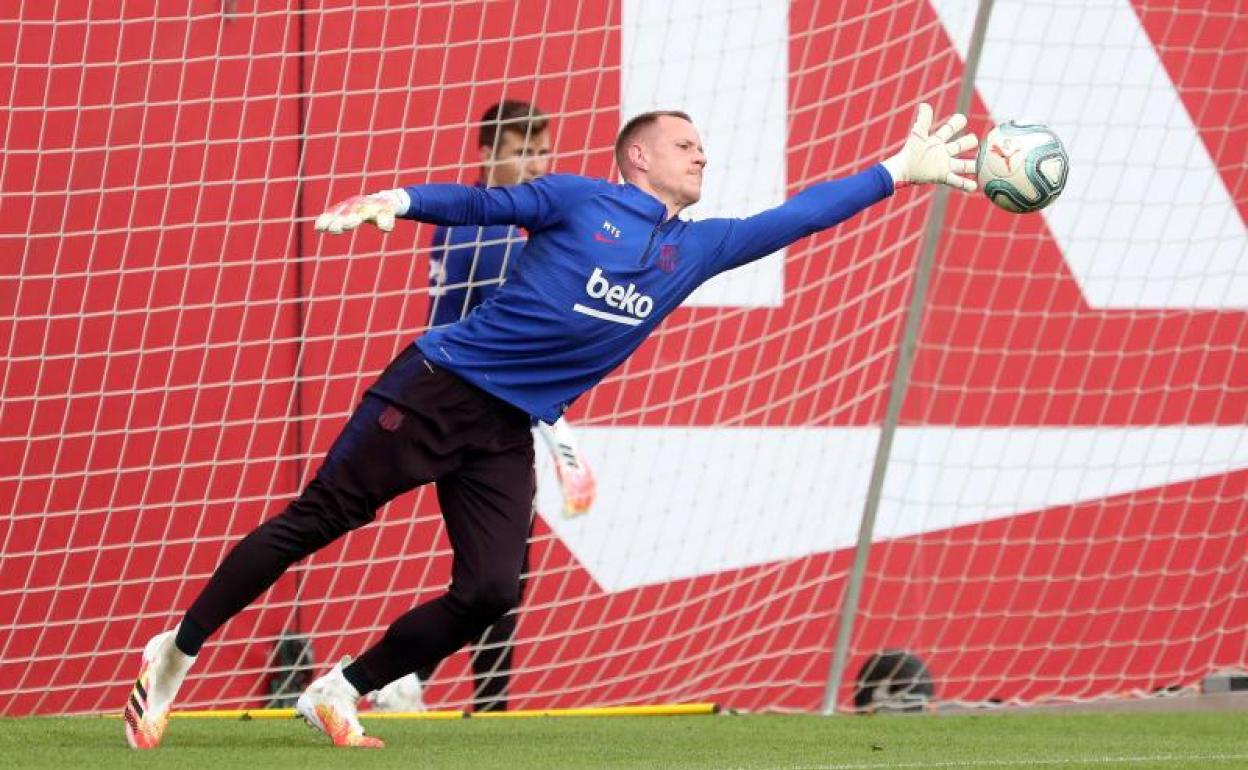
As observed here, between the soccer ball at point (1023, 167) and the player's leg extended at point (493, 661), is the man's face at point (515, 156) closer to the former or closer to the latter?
the player's leg extended at point (493, 661)

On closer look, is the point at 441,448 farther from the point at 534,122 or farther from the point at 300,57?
the point at 300,57

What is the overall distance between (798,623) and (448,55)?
2171 mm

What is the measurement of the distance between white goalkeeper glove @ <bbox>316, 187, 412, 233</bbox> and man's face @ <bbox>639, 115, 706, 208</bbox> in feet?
2.40

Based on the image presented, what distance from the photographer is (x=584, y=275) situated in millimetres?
4801

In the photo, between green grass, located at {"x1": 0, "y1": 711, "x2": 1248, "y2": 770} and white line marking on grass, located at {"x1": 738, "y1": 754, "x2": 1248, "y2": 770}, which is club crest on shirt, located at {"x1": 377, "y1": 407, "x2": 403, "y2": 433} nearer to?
green grass, located at {"x1": 0, "y1": 711, "x2": 1248, "y2": 770}

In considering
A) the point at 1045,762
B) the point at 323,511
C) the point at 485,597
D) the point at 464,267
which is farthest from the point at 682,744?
the point at 464,267

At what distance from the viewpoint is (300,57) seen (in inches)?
253

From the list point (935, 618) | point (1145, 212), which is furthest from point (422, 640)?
point (1145, 212)

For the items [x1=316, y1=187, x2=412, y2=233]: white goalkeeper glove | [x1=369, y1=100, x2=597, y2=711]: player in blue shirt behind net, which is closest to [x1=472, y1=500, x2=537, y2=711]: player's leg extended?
[x1=369, y1=100, x2=597, y2=711]: player in blue shirt behind net

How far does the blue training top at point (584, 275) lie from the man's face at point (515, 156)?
1156 mm

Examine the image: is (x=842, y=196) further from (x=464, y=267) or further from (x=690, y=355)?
(x=690, y=355)

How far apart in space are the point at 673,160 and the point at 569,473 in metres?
1.30

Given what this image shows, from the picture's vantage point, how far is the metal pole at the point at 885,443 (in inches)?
256

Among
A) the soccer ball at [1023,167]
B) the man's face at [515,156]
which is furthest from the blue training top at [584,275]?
the man's face at [515,156]
